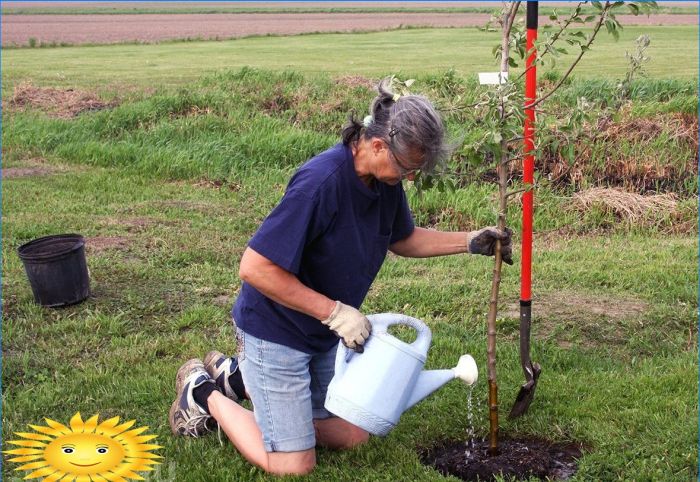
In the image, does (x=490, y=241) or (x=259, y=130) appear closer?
(x=490, y=241)

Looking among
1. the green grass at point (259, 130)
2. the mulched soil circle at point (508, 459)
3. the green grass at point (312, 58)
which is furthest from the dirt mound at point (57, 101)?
the mulched soil circle at point (508, 459)

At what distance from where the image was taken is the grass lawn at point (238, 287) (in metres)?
3.34

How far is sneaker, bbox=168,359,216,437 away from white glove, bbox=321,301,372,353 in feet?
2.81

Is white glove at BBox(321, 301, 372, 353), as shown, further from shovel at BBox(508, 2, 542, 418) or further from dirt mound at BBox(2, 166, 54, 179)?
dirt mound at BBox(2, 166, 54, 179)

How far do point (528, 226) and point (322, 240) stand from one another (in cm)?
89

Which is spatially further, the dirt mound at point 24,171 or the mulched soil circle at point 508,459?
the dirt mound at point 24,171

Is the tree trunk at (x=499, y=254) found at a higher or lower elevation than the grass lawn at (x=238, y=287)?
higher

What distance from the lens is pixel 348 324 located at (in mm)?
2781

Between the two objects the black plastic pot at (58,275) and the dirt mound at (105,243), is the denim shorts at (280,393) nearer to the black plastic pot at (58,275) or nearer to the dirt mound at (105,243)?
the black plastic pot at (58,275)

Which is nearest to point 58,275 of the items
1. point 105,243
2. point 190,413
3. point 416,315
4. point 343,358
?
point 105,243

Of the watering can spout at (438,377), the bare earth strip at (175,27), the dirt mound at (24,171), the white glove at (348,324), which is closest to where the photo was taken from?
the white glove at (348,324)

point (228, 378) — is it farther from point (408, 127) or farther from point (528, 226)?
point (408, 127)

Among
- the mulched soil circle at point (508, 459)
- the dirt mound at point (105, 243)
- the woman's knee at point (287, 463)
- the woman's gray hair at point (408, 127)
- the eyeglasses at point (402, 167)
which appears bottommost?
the dirt mound at point (105, 243)

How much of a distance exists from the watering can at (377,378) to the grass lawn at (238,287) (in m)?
0.35
